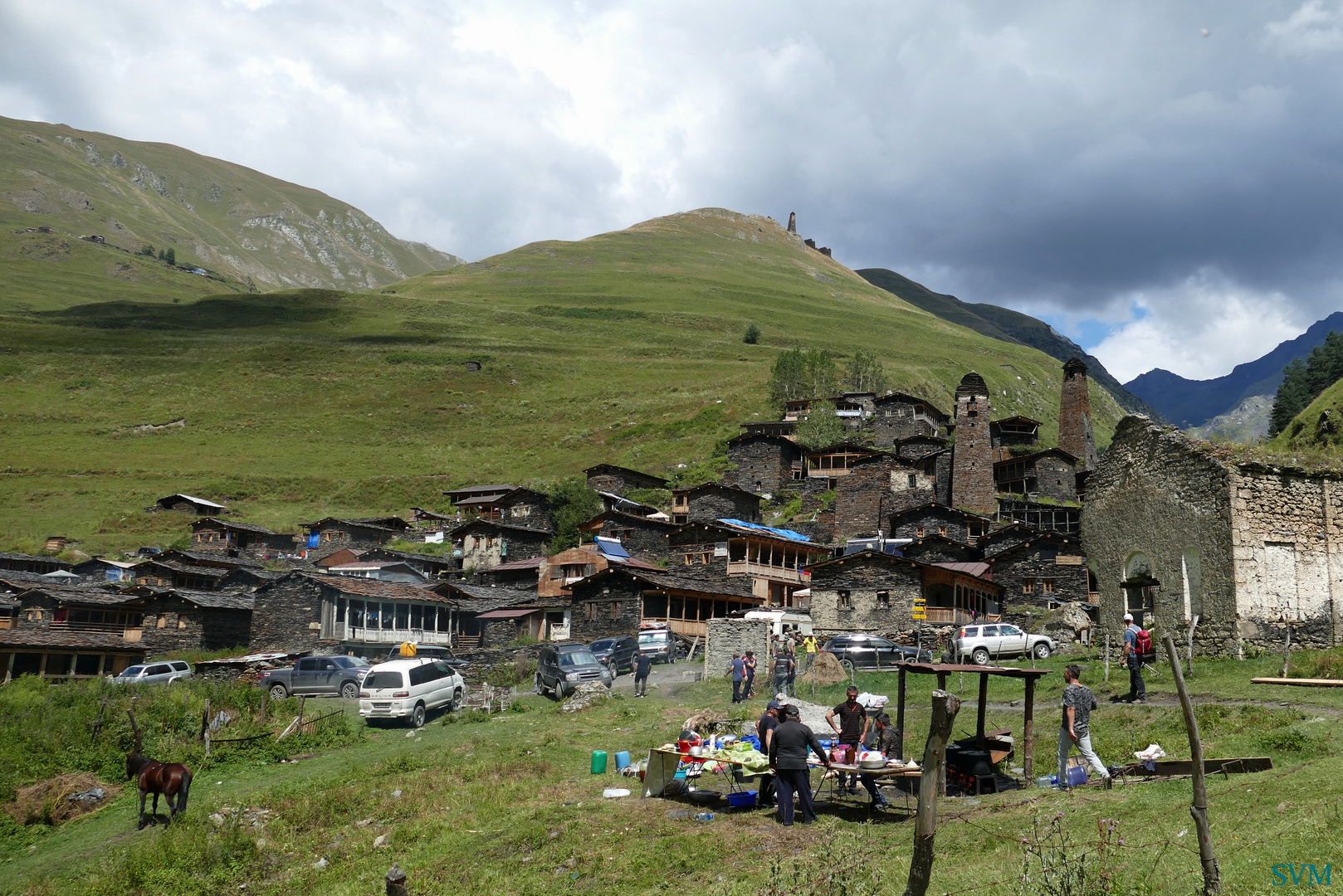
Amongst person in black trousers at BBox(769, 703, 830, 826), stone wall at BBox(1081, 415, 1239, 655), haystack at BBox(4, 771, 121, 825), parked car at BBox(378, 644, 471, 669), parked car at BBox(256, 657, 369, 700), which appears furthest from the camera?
parked car at BBox(378, 644, 471, 669)

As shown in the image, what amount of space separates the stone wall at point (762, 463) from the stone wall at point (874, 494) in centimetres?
1259

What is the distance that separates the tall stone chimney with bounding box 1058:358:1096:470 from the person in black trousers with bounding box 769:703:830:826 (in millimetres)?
88057

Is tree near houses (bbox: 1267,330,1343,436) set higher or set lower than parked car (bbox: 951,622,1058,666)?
higher

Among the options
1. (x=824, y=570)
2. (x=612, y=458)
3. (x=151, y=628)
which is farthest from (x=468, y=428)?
(x=824, y=570)

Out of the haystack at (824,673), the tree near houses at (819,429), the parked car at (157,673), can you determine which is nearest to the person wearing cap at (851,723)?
the haystack at (824,673)

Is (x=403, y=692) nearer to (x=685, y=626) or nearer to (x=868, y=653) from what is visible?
(x=868, y=653)

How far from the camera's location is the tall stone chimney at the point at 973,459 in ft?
237

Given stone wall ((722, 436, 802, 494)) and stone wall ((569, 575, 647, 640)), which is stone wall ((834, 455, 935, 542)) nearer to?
stone wall ((722, 436, 802, 494))

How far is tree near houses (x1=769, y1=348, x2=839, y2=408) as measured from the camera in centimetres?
11475

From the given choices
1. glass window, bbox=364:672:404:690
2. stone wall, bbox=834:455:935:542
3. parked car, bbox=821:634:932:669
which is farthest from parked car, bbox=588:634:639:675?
stone wall, bbox=834:455:935:542

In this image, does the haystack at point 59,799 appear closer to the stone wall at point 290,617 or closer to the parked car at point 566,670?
the parked car at point 566,670

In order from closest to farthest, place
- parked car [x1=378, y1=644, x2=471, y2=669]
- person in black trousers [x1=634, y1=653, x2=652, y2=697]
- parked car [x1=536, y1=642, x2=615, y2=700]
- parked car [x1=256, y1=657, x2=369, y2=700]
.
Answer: person in black trousers [x1=634, y1=653, x2=652, y2=697] < parked car [x1=536, y1=642, x2=615, y2=700] < parked car [x1=256, y1=657, x2=369, y2=700] < parked car [x1=378, y1=644, x2=471, y2=669]

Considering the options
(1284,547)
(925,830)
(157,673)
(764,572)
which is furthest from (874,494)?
(925,830)

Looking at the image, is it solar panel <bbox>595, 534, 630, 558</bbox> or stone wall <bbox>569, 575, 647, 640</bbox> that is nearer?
stone wall <bbox>569, 575, 647, 640</bbox>
